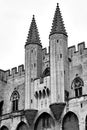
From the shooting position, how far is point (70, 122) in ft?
134

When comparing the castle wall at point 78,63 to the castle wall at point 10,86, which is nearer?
the castle wall at point 78,63

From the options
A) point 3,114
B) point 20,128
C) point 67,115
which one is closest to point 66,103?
point 67,115

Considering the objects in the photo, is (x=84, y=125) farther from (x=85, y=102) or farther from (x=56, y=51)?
(x=56, y=51)

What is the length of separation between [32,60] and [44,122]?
8102 mm

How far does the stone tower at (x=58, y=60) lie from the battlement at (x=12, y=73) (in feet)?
24.9

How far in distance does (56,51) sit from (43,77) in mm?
3403

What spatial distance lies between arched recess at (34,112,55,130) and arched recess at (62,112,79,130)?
5.74ft

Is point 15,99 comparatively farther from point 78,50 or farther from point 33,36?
point 78,50

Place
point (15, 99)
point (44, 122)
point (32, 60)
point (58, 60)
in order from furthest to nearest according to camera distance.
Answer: point (15, 99) < point (32, 60) < point (58, 60) < point (44, 122)

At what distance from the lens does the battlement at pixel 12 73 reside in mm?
51219

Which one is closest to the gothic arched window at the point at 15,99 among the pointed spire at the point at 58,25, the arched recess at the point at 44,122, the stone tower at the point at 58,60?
the arched recess at the point at 44,122

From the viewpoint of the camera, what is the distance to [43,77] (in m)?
45.2

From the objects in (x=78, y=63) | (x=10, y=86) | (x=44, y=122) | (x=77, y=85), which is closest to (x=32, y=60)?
(x=78, y=63)

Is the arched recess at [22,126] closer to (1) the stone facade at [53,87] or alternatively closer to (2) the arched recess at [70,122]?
(1) the stone facade at [53,87]
